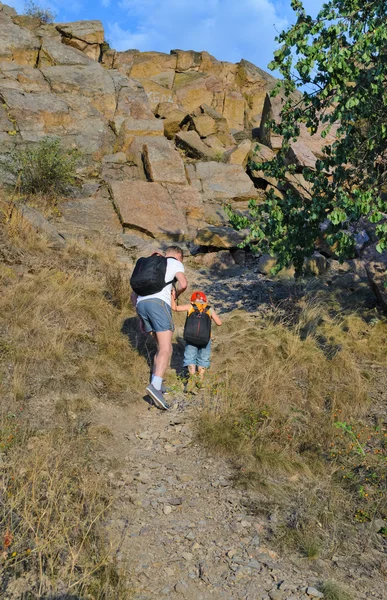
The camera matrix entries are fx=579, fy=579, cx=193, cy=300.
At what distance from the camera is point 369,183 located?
23.7 ft

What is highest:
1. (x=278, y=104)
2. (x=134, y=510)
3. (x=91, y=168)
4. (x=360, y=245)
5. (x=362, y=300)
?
(x=278, y=104)

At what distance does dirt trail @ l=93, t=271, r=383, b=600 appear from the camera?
376 cm

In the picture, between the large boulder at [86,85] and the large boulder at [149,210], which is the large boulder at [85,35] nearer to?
the large boulder at [86,85]

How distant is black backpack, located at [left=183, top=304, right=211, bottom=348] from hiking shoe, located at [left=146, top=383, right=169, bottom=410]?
29.3 inches

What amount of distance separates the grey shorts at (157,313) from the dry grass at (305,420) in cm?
91

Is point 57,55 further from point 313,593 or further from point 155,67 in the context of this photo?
point 313,593

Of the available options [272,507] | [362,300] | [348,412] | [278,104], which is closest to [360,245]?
[362,300]

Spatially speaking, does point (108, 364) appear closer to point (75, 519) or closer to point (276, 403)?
point (276, 403)

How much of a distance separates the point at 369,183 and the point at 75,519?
5302 millimetres

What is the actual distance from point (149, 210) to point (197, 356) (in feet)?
21.4

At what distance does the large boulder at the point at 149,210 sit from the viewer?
12180 mm

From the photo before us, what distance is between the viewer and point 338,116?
636cm

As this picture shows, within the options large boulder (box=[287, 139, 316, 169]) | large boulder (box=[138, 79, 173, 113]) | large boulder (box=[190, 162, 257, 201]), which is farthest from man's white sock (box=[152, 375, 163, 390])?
large boulder (box=[138, 79, 173, 113])

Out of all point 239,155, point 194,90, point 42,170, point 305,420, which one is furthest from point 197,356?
point 194,90
